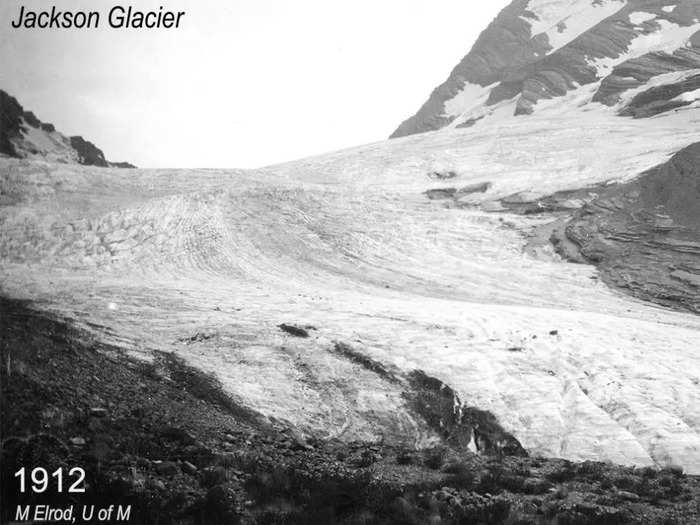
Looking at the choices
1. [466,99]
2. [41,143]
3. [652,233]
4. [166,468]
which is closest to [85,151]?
[41,143]

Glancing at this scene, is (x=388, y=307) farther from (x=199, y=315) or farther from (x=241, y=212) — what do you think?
(x=241, y=212)

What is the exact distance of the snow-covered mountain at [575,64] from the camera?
6155 cm

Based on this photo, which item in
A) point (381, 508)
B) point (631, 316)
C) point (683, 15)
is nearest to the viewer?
point (381, 508)

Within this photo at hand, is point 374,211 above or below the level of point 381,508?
above

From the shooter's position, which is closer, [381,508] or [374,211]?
[381,508]

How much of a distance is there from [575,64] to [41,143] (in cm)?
6848

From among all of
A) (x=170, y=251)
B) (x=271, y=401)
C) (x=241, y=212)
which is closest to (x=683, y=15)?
(x=241, y=212)

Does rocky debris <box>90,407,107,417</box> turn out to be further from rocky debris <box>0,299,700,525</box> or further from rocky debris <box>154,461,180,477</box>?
A: rocky debris <box>154,461,180,477</box>

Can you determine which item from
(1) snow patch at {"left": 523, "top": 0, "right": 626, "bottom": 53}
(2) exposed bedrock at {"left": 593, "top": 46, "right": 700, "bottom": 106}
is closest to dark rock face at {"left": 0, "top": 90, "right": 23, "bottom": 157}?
(2) exposed bedrock at {"left": 593, "top": 46, "right": 700, "bottom": 106}

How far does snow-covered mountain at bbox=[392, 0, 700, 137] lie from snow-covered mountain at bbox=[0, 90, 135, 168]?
156 ft

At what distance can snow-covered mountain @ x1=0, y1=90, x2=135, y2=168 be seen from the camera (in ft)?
161

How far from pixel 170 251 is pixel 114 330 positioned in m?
9.93

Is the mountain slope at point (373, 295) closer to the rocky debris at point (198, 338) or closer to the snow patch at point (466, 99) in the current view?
the rocky debris at point (198, 338)

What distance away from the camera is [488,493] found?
32.0ft
